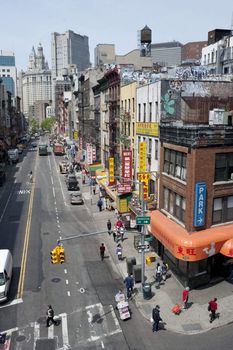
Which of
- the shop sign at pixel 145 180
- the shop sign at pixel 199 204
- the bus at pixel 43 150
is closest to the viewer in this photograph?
the shop sign at pixel 199 204

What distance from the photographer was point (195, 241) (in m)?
23.5

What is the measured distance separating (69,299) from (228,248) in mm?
11205

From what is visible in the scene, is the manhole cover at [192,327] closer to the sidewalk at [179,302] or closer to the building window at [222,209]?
the sidewalk at [179,302]

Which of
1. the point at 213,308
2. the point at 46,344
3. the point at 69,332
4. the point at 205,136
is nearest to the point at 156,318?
the point at 213,308

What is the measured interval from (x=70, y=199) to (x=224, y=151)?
30.8m

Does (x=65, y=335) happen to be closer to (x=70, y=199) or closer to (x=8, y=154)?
(x=70, y=199)

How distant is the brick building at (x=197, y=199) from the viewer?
23.9 metres

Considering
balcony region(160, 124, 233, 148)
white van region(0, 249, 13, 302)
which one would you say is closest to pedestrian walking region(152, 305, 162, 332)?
white van region(0, 249, 13, 302)

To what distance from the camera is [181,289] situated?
→ 25.3 m

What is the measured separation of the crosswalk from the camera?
19.4m

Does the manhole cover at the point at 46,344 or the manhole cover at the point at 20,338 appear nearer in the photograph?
the manhole cover at the point at 46,344

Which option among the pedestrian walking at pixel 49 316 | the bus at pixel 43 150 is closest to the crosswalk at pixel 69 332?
the pedestrian walking at pixel 49 316

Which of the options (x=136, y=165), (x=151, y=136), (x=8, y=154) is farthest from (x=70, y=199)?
(x=8, y=154)

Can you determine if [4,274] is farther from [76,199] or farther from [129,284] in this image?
[76,199]
